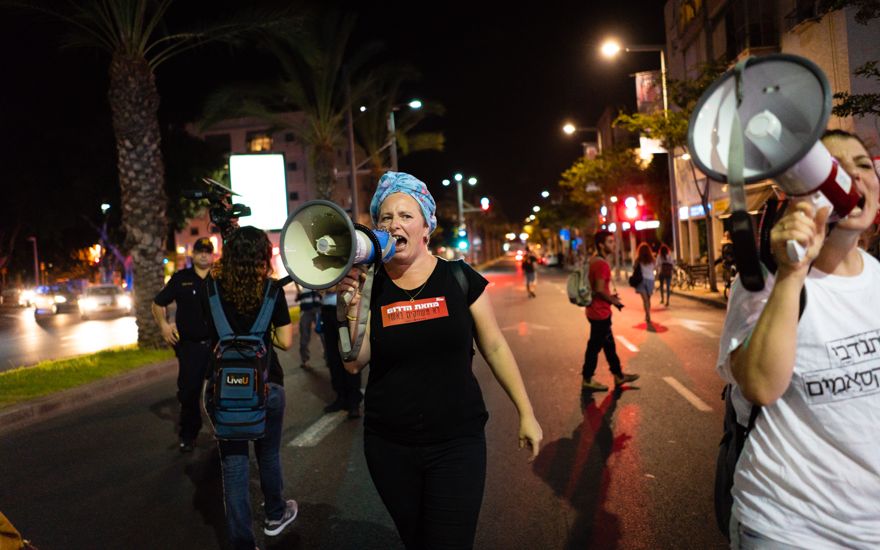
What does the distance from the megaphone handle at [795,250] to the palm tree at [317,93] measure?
1891 centimetres

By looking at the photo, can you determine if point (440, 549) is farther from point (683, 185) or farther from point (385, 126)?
point (683, 185)

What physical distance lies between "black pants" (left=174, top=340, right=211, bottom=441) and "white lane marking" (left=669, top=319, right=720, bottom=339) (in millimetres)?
9367

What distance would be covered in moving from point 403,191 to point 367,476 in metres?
3.32

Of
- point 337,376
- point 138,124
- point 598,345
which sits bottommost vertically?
point 337,376

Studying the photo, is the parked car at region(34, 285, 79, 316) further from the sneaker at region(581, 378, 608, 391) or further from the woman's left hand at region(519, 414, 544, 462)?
the woman's left hand at region(519, 414, 544, 462)

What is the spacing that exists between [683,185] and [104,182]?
2835 centimetres

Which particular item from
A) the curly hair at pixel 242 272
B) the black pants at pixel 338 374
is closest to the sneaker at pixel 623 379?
the black pants at pixel 338 374

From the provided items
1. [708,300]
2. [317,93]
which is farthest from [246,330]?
[317,93]

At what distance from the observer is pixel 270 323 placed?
4035mm

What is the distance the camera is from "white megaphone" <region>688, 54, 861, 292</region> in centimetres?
148

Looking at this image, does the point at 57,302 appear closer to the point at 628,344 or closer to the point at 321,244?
the point at 628,344

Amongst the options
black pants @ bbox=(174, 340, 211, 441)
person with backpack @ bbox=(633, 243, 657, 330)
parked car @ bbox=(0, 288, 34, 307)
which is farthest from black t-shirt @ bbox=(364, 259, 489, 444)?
parked car @ bbox=(0, 288, 34, 307)

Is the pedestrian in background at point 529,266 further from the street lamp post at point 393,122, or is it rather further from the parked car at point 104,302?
the parked car at point 104,302

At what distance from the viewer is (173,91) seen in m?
32.9
